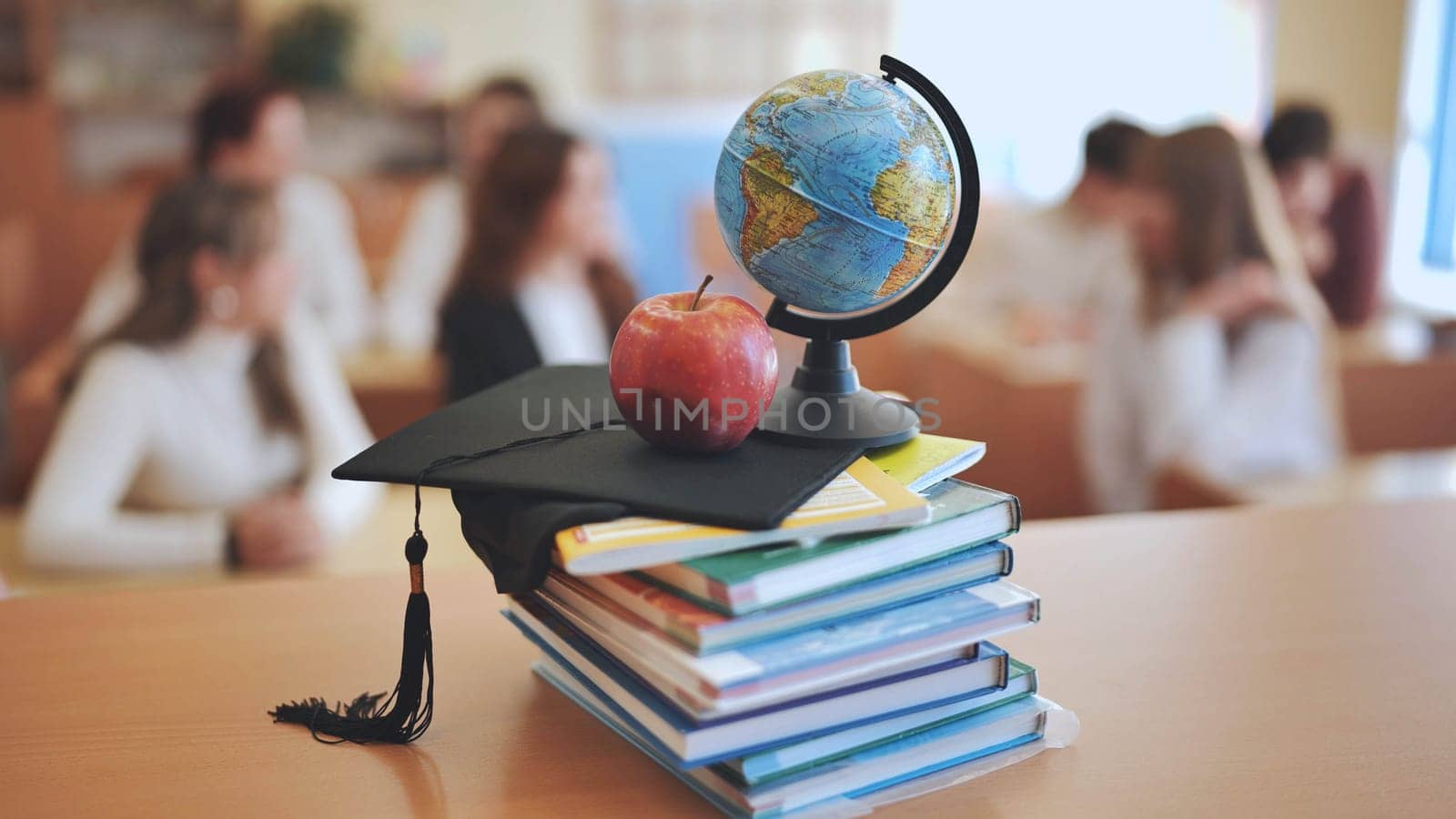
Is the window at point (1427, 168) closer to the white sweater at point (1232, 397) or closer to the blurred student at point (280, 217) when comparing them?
the white sweater at point (1232, 397)

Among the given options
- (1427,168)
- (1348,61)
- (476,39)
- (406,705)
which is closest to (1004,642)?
(406,705)

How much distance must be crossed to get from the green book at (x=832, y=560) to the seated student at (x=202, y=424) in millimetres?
1536

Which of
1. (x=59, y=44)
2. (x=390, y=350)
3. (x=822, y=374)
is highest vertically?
(x=59, y=44)

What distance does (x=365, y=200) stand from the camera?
585 centimetres

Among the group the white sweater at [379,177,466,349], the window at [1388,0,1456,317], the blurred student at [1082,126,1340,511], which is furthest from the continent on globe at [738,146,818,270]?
the window at [1388,0,1456,317]

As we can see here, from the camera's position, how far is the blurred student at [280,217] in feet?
10.6

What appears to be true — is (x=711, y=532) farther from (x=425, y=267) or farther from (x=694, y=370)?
(x=425, y=267)

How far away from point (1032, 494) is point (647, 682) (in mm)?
2826

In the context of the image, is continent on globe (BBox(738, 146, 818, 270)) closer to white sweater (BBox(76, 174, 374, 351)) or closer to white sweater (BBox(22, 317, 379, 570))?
white sweater (BBox(22, 317, 379, 570))

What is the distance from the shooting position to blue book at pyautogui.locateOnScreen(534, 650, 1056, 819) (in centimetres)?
74

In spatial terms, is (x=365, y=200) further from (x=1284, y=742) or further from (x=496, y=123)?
(x=1284, y=742)

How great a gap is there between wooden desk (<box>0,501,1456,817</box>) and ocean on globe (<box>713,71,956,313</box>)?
13.4 inches

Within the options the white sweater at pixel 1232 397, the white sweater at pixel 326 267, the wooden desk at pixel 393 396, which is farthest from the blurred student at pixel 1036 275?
the white sweater at pixel 326 267

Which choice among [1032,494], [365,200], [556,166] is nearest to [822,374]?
[556,166]
